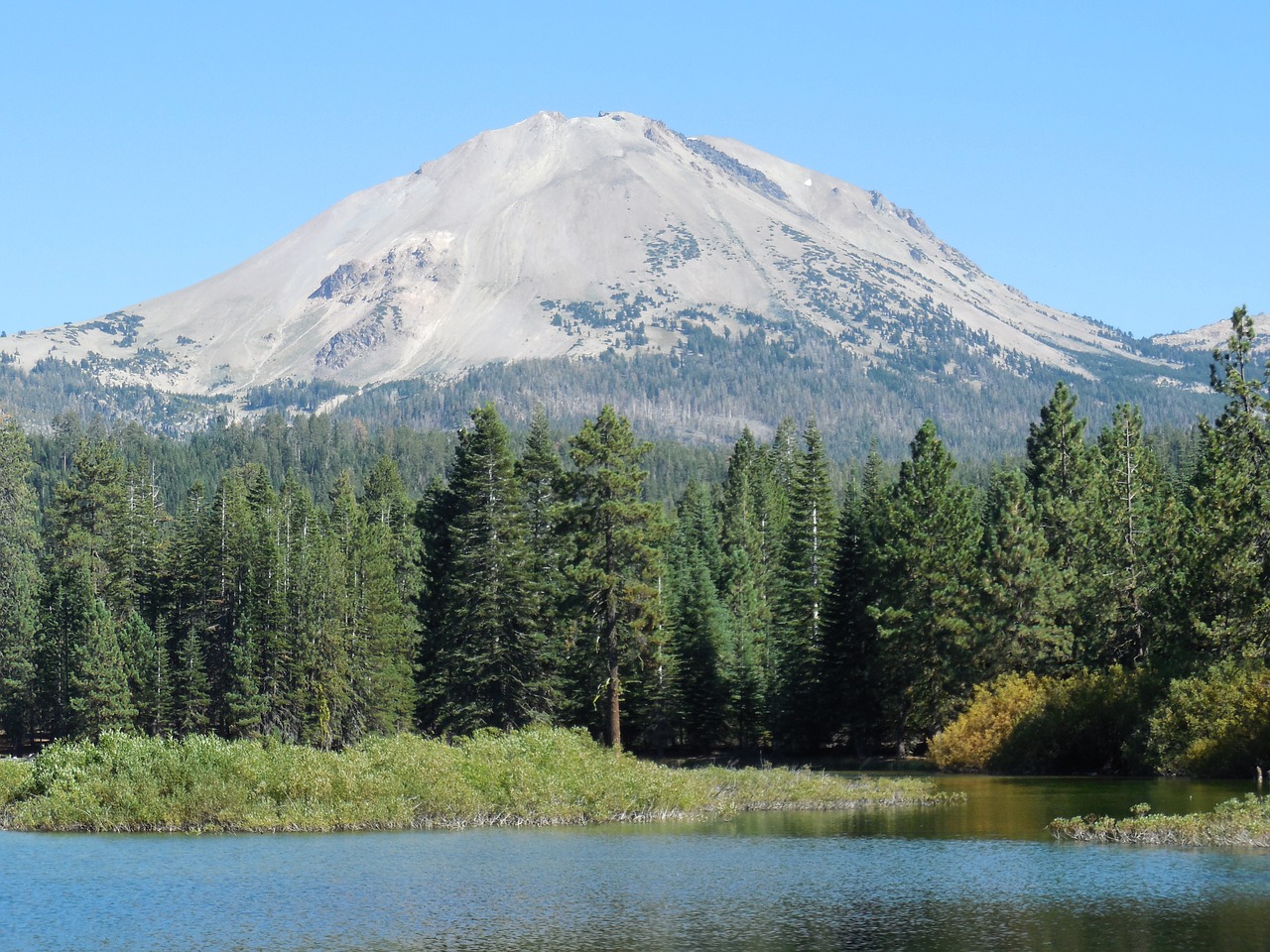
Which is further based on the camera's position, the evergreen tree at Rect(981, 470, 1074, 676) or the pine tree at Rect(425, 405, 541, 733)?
the evergreen tree at Rect(981, 470, 1074, 676)

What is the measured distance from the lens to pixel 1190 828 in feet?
132

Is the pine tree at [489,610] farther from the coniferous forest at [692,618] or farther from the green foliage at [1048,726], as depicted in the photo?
the green foliage at [1048,726]

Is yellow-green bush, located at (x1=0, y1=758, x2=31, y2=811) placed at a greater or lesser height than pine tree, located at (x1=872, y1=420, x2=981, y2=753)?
lesser

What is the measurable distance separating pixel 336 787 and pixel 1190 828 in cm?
2628

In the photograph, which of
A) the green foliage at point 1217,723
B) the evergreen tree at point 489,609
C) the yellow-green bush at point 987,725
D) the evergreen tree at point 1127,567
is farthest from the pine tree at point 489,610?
the green foliage at point 1217,723

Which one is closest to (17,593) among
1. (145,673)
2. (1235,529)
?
(145,673)

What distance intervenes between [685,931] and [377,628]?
5456 centimetres

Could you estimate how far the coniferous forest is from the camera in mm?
62469

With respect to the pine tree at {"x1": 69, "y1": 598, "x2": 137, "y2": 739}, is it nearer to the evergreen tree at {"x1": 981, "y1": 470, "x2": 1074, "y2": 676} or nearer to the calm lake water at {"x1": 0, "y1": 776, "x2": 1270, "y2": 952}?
the calm lake water at {"x1": 0, "y1": 776, "x2": 1270, "y2": 952}

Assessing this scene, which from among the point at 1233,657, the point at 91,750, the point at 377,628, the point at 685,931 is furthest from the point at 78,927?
the point at 377,628

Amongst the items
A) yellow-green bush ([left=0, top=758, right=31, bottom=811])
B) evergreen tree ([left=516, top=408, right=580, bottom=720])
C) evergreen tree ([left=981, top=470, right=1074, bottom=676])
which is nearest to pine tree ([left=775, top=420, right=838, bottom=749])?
evergreen tree ([left=981, top=470, right=1074, bottom=676])

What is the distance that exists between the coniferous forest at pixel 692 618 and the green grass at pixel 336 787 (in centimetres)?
1705

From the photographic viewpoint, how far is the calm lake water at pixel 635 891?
30.6m

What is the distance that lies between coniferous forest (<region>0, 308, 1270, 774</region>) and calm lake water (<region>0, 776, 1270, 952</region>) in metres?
17.3
